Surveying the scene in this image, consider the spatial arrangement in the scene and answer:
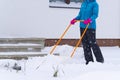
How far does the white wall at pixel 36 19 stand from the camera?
38.1 ft

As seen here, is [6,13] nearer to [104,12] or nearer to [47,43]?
[47,43]

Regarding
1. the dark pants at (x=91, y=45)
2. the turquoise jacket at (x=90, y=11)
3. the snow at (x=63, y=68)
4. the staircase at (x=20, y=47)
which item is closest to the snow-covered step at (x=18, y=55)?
Answer: the staircase at (x=20, y=47)

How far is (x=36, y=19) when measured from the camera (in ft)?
38.9

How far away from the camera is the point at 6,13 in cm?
1162

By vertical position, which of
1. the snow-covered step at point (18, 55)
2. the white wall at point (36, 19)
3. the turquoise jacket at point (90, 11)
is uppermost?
the turquoise jacket at point (90, 11)

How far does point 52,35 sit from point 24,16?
0.94 metres

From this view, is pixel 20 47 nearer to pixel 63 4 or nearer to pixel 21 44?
pixel 21 44

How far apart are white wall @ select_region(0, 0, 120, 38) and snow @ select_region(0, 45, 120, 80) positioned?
0.78 meters

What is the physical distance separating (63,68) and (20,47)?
2.56m

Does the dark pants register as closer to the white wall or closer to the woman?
the woman

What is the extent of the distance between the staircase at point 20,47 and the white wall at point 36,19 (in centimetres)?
62

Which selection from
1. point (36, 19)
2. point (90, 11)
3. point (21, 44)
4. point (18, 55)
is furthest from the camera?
point (36, 19)

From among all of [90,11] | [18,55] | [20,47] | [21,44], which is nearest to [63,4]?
[21,44]

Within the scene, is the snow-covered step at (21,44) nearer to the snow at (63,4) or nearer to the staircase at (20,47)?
the staircase at (20,47)
